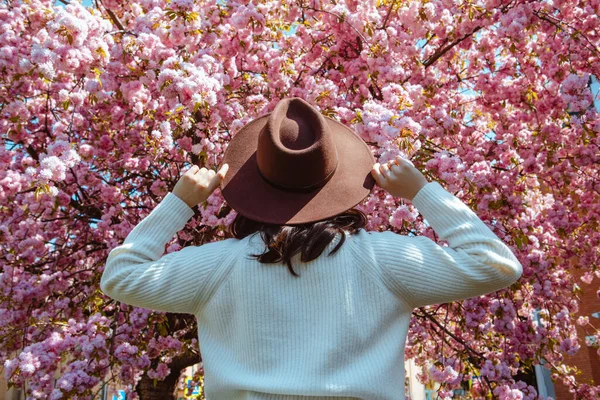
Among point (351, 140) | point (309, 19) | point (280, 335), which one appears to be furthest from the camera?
point (309, 19)

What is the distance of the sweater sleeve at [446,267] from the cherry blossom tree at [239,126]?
1481 millimetres

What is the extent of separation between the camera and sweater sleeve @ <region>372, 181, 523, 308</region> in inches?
54.9

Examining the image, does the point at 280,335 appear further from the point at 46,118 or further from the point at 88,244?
the point at 88,244

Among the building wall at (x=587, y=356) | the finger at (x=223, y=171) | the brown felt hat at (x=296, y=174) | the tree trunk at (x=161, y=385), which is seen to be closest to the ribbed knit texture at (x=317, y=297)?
the brown felt hat at (x=296, y=174)

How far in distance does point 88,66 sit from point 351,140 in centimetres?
218

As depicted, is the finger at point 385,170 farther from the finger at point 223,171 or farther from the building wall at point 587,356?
the building wall at point 587,356

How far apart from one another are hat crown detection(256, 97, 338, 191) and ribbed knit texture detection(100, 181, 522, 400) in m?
0.19

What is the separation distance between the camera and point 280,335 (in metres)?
1.38

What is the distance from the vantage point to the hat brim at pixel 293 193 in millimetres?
1487

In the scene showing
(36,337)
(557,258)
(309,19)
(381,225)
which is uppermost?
(309,19)

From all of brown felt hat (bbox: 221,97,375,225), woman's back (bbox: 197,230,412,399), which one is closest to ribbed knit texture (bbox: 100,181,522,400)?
woman's back (bbox: 197,230,412,399)

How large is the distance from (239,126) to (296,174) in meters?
2.37

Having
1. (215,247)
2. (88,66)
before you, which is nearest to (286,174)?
(215,247)

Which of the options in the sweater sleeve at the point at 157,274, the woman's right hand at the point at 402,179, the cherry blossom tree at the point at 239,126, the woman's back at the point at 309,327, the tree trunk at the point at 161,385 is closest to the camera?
the woman's back at the point at 309,327
